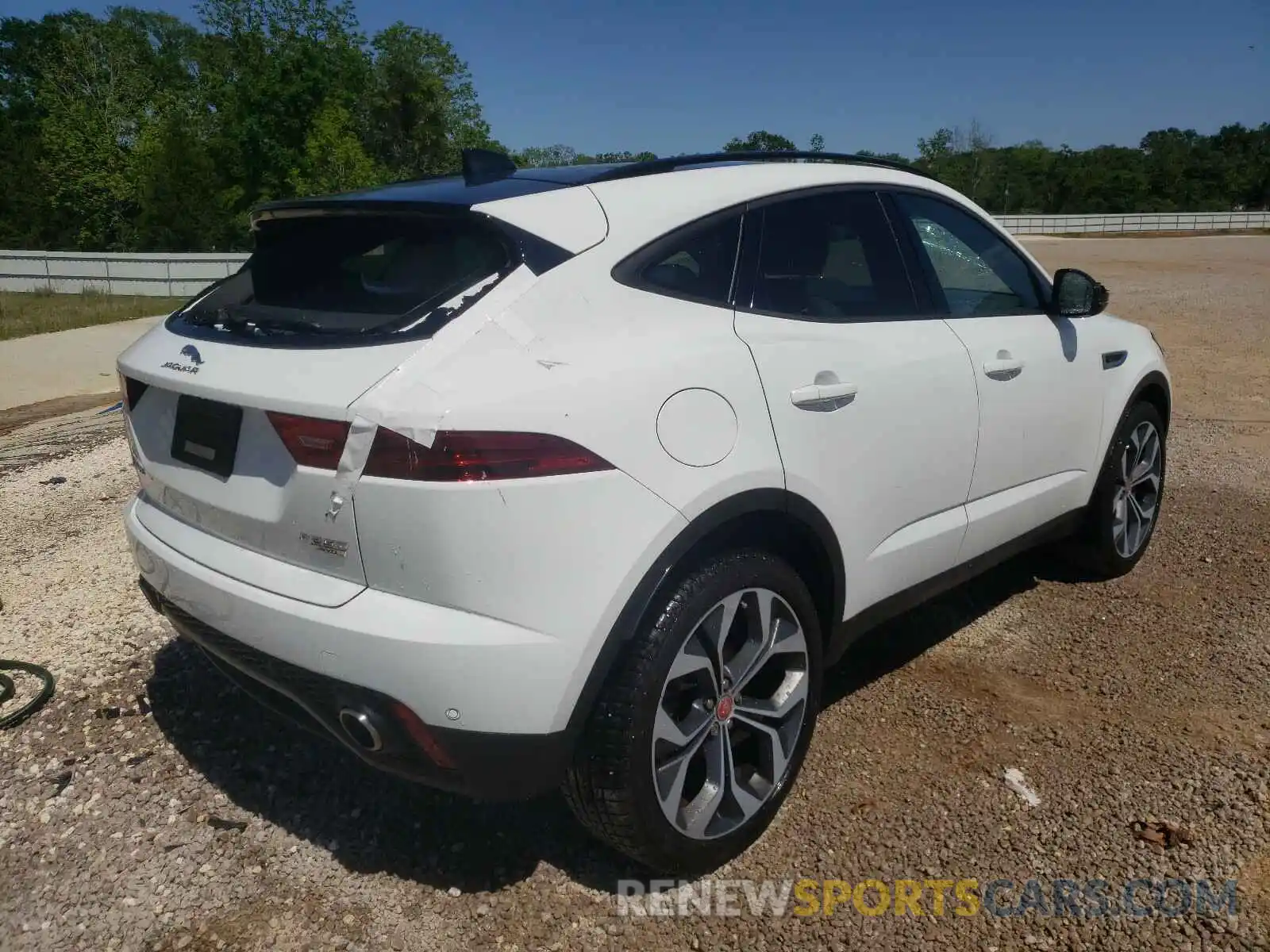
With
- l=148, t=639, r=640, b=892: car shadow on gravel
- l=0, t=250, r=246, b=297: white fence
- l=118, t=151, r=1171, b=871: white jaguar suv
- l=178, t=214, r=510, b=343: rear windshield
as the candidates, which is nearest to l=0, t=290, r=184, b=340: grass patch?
l=0, t=250, r=246, b=297: white fence

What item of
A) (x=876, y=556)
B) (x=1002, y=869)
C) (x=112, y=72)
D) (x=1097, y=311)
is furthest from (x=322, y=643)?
(x=112, y=72)

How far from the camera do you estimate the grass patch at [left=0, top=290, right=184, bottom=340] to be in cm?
1578

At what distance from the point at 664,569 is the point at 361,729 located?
76 cm

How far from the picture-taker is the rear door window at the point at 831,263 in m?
2.77

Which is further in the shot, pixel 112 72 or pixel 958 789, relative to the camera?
pixel 112 72

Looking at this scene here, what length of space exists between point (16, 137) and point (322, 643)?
6786 centimetres

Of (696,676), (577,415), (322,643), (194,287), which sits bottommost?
(194,287)

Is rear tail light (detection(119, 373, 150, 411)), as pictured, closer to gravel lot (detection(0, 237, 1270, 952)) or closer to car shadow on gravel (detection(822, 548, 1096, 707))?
gravel lot (detection(0, 237, 1270, 952))

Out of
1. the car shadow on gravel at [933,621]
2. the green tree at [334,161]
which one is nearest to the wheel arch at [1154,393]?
the car shadow on gravel at [933,621]

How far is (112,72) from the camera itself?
5416cm

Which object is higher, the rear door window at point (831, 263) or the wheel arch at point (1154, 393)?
the rear door window at point (831, 263)

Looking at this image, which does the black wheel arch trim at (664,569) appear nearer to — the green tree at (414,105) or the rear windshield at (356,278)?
the rear windshield at (356,278)

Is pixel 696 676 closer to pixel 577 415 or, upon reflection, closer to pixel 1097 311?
pixel 577 415

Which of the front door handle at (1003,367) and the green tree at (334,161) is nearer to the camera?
the front door handle at (1003,367)
